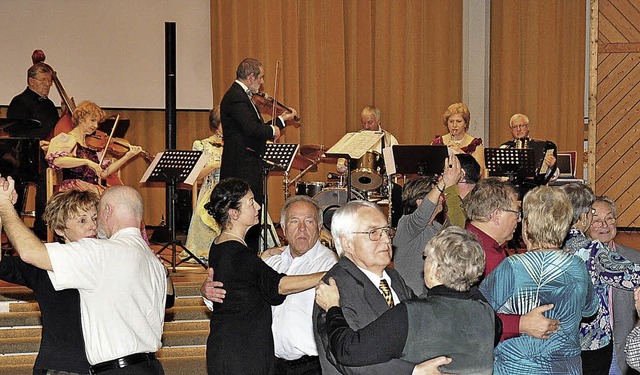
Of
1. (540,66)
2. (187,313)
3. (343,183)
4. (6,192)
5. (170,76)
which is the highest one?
(540,66)

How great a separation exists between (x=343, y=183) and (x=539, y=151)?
6.83ft

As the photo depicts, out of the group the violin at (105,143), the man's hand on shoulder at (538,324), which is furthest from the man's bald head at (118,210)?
the violin at (105,143)

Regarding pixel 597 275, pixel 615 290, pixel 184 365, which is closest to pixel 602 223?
pixel 615 290

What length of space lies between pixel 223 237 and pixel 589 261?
157 centimetres

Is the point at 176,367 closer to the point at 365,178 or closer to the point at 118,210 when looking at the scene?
the point at 118,210

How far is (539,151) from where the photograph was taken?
937 centimetres

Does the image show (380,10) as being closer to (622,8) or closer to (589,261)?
(622,8)

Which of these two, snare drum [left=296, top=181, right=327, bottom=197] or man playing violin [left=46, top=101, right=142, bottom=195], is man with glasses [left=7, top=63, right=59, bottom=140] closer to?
man playing violin [left=46, top=101, right=142, bottom=195]

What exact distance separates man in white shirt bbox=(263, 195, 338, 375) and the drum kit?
491 cm

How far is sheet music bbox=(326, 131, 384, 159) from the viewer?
8320 mm

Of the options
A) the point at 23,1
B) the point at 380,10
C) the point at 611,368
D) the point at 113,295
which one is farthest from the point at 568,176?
the point at 113,295

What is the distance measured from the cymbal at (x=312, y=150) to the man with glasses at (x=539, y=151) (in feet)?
6.70

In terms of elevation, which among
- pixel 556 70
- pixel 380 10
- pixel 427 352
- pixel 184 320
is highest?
pixel 380 10

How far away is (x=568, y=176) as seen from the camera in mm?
9992
